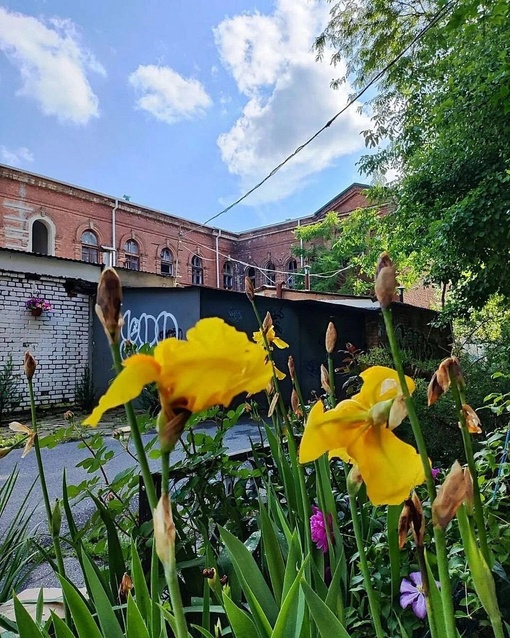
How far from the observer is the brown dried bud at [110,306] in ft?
1.06

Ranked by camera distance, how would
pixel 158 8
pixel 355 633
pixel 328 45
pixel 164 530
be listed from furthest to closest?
pixel 328 45, pixel 158 8, pixel 355 633, pixel 164 530

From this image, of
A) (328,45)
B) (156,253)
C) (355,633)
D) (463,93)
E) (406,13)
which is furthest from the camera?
(156,253)

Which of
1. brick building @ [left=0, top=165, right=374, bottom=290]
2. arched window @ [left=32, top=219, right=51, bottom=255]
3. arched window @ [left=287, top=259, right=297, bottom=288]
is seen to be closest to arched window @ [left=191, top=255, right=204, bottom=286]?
brick building @ [left=0, top=165, right=374, bottom=290]

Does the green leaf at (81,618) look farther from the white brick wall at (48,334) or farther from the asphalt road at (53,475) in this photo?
the white brick wall at (48,334)

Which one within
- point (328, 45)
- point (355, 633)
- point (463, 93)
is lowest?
point (355, 633)

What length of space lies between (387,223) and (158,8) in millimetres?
4266

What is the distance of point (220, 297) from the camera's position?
23.2ft

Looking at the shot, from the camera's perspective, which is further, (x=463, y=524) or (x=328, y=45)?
(x=328, y=45)

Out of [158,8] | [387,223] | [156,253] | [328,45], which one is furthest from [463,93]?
[156,253]

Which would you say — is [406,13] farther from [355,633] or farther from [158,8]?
[355,633]

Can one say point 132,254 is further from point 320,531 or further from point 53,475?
point 320,531

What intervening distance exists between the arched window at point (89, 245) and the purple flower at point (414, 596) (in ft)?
42.6

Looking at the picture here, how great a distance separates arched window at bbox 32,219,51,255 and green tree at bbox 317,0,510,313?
29.9ft

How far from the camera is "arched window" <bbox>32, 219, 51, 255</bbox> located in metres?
12.1
